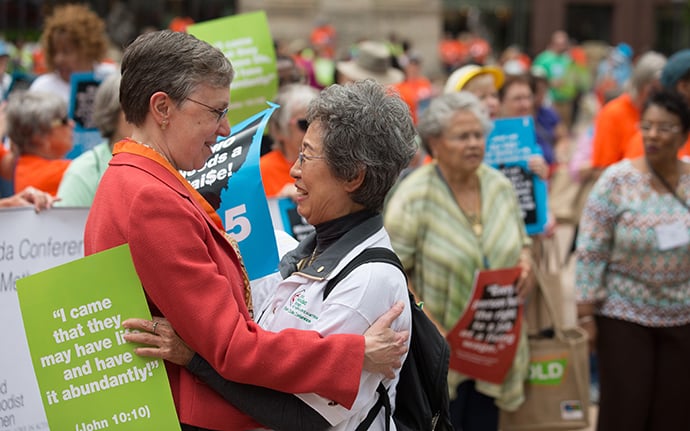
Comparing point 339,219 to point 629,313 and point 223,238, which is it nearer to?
point 223,238

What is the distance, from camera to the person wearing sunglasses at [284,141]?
4984 mm

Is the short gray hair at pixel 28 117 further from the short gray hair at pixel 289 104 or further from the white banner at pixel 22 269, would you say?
the white banner at pixel 22 269

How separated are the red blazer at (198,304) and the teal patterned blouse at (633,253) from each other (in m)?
2.73

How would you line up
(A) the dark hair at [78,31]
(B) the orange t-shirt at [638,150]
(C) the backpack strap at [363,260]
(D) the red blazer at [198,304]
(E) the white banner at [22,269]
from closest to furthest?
(D) the red blazer at [198,304] → (C) the backpack strap at [363,260] → (E) the white banner at [22,269] → (B) the orange t-shirt at [638,150] → (A) the dark hair at [78,31]

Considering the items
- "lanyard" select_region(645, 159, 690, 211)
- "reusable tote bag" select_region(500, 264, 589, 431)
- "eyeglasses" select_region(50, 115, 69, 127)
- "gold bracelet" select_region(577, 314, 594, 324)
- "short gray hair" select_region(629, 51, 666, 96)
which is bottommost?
"reusable tote bag" select_region(500, 264, 589, 431)

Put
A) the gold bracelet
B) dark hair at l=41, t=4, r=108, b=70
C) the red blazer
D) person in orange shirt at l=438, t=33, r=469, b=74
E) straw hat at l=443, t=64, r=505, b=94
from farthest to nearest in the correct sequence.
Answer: person in orange shirt at l=438, t=33, r=469, b=74 < dark hair at l=41, t=4, r=108, b=70 < straw hat at l=443, t=64, r=505, b=94 < the gold bracelet < the red blazer

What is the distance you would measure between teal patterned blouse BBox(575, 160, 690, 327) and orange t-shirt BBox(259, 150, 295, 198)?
63.7 inches

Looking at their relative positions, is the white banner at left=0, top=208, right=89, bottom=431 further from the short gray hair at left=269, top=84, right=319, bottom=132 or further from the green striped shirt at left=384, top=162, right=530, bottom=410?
the green striped shirt at left=384, top=162, right=530, bottom=410

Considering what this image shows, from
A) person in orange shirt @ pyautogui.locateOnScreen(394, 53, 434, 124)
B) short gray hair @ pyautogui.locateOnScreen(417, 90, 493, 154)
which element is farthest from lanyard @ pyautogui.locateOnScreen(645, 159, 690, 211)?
person in orange shirt @ pyautogui.locateOnScreen(394, 53, 434, 124)

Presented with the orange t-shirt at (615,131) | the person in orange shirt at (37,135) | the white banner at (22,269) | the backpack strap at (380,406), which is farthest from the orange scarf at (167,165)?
the orange t-shirt at (615,131)

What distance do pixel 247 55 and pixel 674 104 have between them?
225 centimetres

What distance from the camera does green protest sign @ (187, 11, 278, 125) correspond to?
16.2 feet

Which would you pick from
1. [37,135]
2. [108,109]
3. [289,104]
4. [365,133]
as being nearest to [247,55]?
[289,104]

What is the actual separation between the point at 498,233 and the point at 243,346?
270cm
